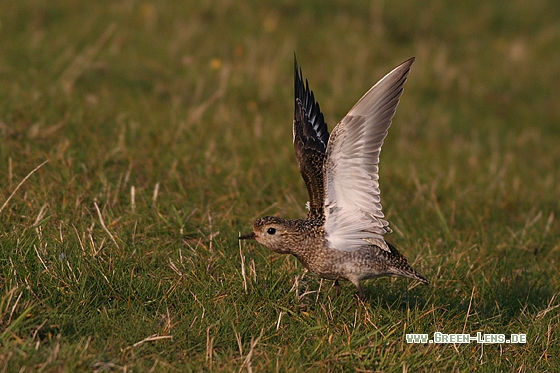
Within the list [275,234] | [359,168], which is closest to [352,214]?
[359,168]

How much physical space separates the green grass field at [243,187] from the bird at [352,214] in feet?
0.84

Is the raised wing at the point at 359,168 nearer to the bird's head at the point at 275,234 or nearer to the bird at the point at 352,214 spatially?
the bird at the point at 352,214

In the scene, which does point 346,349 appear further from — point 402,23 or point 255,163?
point 402,23

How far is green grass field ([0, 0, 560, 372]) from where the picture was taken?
4.91 m

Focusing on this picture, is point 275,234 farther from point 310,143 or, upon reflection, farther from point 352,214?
point 310,143

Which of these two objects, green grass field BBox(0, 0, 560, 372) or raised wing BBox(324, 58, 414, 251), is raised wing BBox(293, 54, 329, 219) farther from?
green grass field BBox(0, 0, 560, 372)

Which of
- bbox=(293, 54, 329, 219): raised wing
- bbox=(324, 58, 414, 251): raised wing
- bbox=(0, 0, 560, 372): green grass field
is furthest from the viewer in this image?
bbox=(293, 54, 329, 219): raised wing

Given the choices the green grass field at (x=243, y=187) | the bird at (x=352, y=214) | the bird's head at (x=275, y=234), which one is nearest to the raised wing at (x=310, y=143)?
the bird at (x=352, y=214)

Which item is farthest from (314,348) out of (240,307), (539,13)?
(539,13)

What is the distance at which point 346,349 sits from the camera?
4.86m

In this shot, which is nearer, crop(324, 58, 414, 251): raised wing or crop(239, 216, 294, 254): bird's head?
crop(324, 58, 414, 251): raised wing

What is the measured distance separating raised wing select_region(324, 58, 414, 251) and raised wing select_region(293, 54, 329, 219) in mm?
162

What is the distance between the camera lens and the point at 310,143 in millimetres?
6215

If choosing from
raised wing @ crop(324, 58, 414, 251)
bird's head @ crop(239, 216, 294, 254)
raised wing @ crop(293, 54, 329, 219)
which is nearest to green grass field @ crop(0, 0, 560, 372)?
bird's head @ crop(239, 216, 294, 254)
